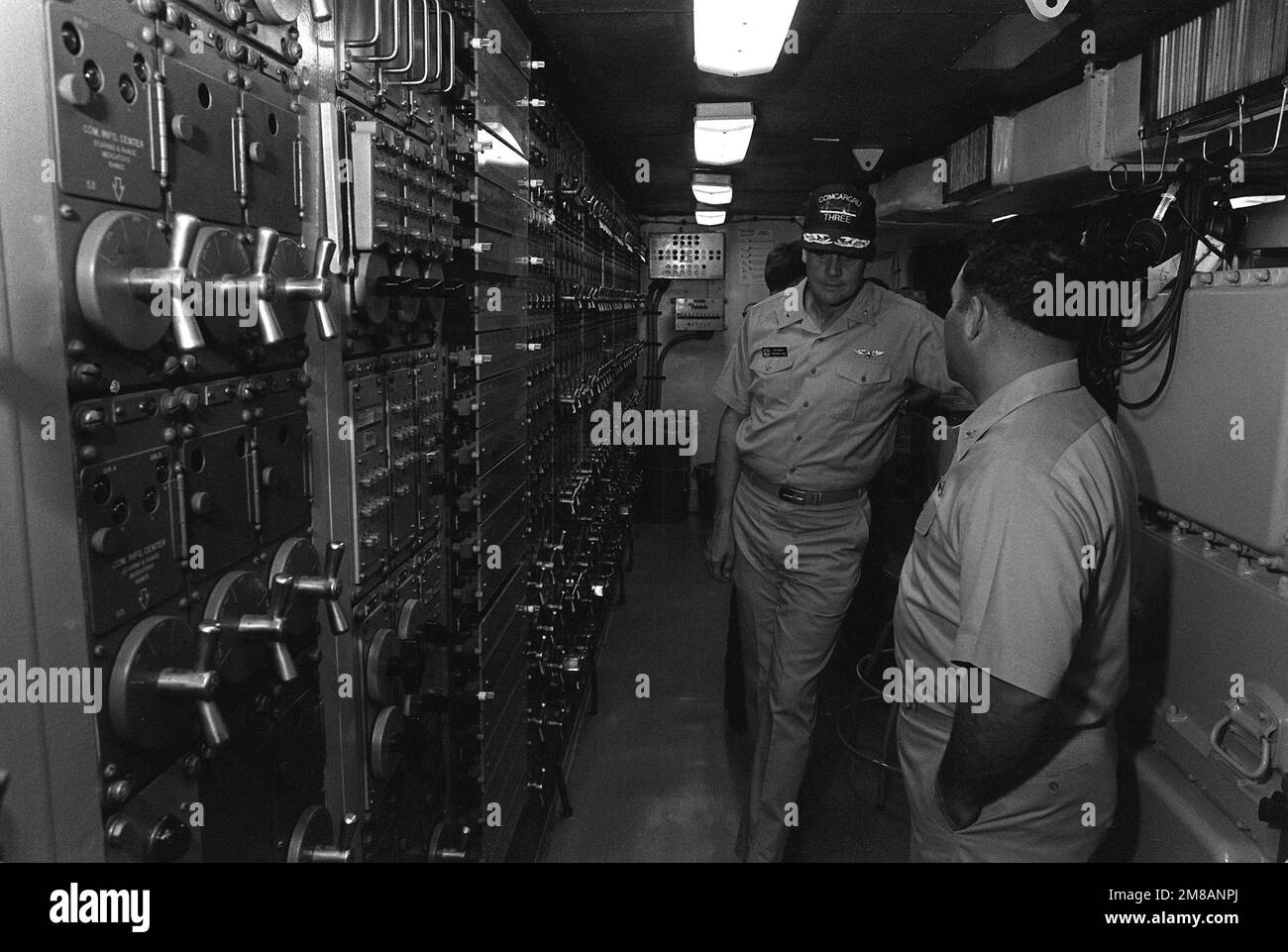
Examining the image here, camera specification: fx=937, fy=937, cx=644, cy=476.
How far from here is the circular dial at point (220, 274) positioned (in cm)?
120

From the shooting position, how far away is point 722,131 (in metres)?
4.55

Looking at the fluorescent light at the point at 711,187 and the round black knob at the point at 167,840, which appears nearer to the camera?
the round black knob at the point at 167,840

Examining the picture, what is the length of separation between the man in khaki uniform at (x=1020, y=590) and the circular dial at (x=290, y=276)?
1229 millimetres

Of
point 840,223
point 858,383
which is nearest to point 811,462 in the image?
point 858,383

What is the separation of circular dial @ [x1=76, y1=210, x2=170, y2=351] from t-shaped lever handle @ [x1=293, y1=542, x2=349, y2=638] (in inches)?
18.7

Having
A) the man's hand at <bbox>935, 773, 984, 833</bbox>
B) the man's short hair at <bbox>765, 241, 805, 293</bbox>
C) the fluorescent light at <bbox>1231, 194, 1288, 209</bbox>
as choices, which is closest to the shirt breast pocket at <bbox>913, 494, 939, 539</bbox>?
the man's hand at <bbox>935, 773, 984, 833</bbox>

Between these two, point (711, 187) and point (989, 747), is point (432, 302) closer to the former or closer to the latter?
point (989, 747)

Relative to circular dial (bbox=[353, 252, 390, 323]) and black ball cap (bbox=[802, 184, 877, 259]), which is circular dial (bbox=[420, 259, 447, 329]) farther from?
black ball cap (bbox=[802, 184, 877, 259])

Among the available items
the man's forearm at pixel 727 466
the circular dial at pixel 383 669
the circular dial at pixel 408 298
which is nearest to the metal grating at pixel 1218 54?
the man's forearm at pixel 727 466

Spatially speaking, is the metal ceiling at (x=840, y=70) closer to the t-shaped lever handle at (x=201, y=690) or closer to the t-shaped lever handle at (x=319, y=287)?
the t-shaped lever handle at (x=319, y=287)

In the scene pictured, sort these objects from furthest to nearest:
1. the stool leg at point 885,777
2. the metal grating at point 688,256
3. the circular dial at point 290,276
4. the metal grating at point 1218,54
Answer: the metal grating at point 688,256
the stool leg at point 885,777
the metal grating at point 1218,54
the circular dial at point 290,276

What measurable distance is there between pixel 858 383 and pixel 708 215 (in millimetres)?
6048

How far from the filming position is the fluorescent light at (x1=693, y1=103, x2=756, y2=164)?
4262mm

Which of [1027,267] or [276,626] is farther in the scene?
[1027,267]
